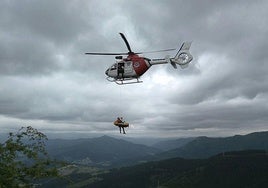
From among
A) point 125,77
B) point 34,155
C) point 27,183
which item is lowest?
point 27,183

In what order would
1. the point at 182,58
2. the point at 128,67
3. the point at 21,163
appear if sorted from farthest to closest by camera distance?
the point at 128,67
the point at 182,58
the point at 21,163

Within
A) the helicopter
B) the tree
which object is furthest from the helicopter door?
the tree

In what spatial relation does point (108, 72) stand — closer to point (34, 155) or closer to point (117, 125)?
point (117, 125)

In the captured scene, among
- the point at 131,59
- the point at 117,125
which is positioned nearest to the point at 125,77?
the point at 131,59

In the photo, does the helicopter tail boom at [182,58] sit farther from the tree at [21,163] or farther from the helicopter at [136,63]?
the tree at [21,163]

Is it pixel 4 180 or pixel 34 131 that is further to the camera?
pixel 34 131

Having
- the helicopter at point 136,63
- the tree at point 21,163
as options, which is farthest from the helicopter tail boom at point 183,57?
the tree at point 21,163

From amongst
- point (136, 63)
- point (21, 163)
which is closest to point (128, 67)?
point (136, 63)

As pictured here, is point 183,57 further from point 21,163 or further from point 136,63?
point 21,163
